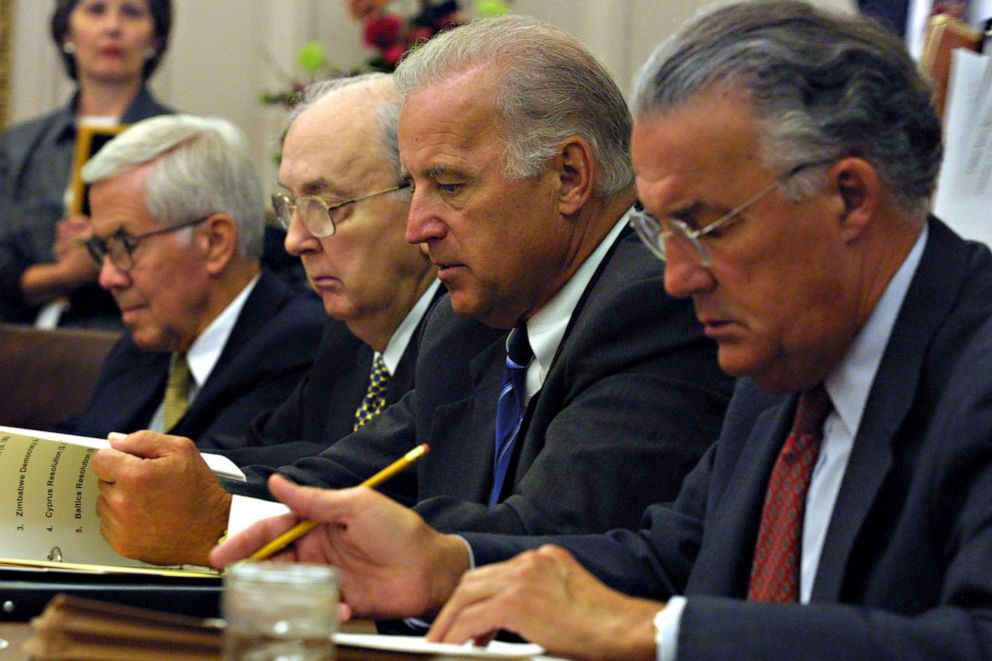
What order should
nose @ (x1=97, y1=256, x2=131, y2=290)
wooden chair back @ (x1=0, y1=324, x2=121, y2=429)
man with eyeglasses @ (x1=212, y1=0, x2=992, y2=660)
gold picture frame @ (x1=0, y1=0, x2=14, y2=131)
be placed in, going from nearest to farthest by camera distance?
man with eyeglasses @ (x1=212, y1=0, x2=992, y2=660)
nose @ (x1=97, y1=256, x2=131, y2=290)
wooden chair back @ (x1=0, y1=324, x2=121, y2=429)
gold picture frame @ (x1=0, y1=0, x2=14, y2=131)

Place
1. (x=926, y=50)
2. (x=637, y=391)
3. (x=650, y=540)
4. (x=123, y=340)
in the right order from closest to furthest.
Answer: (x=650, y=540), (x=637, y=391), (x=926, y=50), (x=123, y=340)

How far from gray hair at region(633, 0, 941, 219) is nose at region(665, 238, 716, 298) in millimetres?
136

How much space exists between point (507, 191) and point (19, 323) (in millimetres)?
3200

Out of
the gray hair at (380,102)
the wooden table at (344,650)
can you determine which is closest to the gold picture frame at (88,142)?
the gray hair at (380,102)

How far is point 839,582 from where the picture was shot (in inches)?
65.2

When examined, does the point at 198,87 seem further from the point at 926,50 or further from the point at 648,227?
the point at 648,227

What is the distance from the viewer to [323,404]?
12.0 feet

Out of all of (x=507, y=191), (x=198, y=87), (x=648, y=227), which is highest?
(x=648, y=227)

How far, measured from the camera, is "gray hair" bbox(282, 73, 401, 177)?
11.6ft

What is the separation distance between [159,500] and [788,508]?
104cm

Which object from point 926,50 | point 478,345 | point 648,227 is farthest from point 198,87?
point 648,227

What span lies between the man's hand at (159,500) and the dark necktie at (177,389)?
179 centimetres

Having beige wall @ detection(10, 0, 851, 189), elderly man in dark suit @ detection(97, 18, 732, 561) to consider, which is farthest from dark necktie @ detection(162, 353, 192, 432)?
beige wall @ detection(10, 0, 851, 189)

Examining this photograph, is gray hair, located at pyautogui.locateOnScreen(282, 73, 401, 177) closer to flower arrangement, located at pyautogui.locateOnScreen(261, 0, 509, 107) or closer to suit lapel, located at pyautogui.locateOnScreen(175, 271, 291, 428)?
suit lapel, located at pyautogui.locateOnScreen(175, 271, 291, 428)
